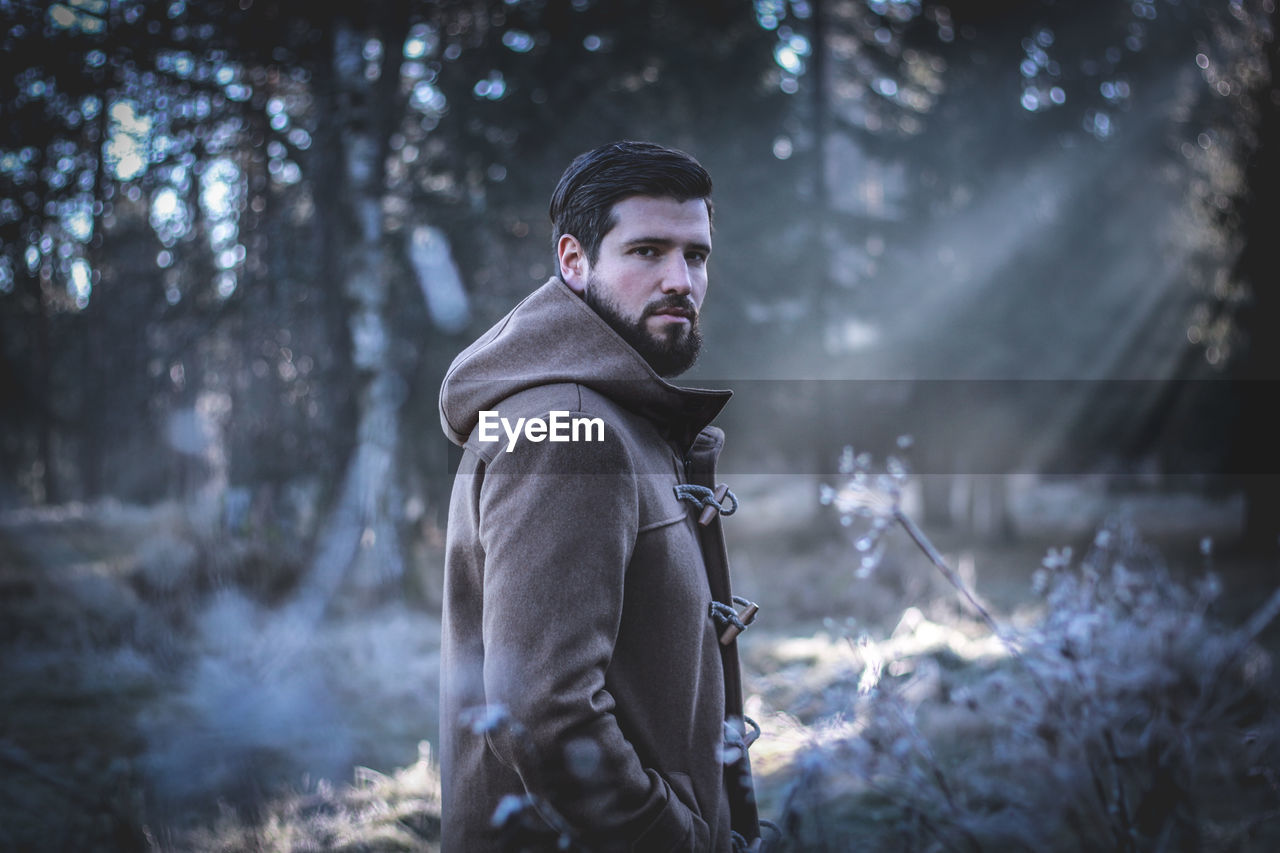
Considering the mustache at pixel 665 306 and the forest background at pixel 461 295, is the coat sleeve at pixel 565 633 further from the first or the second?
the forest background at pixel 461 295

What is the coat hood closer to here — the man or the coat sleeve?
the man

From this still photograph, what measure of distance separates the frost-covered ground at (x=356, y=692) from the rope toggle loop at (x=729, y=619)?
292mm

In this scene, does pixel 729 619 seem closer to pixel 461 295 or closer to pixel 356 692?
pixel 356 692

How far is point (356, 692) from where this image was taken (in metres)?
6.29

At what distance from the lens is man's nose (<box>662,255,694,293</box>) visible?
67.9 inches

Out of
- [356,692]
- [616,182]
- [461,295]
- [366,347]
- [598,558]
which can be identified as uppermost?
[461,295]

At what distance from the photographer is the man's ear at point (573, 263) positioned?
1798 millimetres

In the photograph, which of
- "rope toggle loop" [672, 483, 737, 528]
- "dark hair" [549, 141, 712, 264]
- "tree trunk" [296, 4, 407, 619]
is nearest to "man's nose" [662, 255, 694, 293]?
"dark hair" [549, 141, 712, 264]

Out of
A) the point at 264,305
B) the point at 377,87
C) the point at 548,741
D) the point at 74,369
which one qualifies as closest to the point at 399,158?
the point at 377,87

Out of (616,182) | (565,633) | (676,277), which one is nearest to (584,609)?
(565,633)

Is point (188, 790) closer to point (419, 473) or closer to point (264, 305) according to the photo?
point (419, 473)

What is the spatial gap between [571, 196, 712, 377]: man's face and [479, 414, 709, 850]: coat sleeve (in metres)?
0.38

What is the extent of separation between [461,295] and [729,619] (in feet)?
23.0

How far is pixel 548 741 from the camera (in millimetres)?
→ 1352
